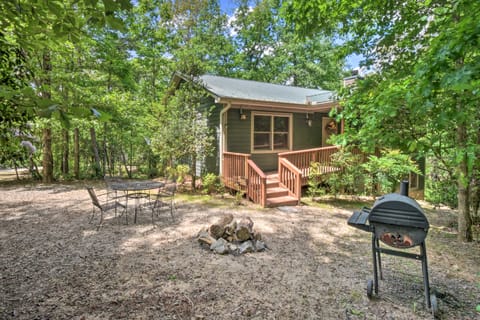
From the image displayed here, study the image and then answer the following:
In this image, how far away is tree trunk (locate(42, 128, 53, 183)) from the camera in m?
9.79

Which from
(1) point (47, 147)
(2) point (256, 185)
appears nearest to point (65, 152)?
(1) point (47, 147)

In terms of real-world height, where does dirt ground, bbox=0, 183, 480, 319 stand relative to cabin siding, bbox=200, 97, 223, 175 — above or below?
below

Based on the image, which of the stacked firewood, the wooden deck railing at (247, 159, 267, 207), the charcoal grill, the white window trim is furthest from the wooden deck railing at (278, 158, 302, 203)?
the charcoal grill

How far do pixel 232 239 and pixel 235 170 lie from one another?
3586 millimetres

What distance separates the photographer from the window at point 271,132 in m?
9.12

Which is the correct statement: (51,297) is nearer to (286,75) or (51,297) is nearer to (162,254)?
(162,254)

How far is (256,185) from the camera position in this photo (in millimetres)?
6934

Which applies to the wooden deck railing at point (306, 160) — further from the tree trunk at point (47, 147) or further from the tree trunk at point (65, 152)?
the tree trunk at point (65, 152)

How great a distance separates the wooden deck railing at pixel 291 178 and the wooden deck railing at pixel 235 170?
1116 mm

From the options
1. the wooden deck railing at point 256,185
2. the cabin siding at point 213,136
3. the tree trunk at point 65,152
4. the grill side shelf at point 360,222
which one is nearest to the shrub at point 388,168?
the wooden deck railing at point 256,185

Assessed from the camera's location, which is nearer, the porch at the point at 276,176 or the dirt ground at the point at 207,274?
the dirt ground at the point at 207,274

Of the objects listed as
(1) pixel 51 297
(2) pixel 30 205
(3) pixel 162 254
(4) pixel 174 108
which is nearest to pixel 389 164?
(3) pixel 162 254

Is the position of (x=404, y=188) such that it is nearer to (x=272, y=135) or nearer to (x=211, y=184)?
(x=211, y=184)

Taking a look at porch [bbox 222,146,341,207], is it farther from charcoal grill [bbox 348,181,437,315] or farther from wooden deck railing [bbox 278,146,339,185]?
charcoal grill [bbox 348,181,437,315]
